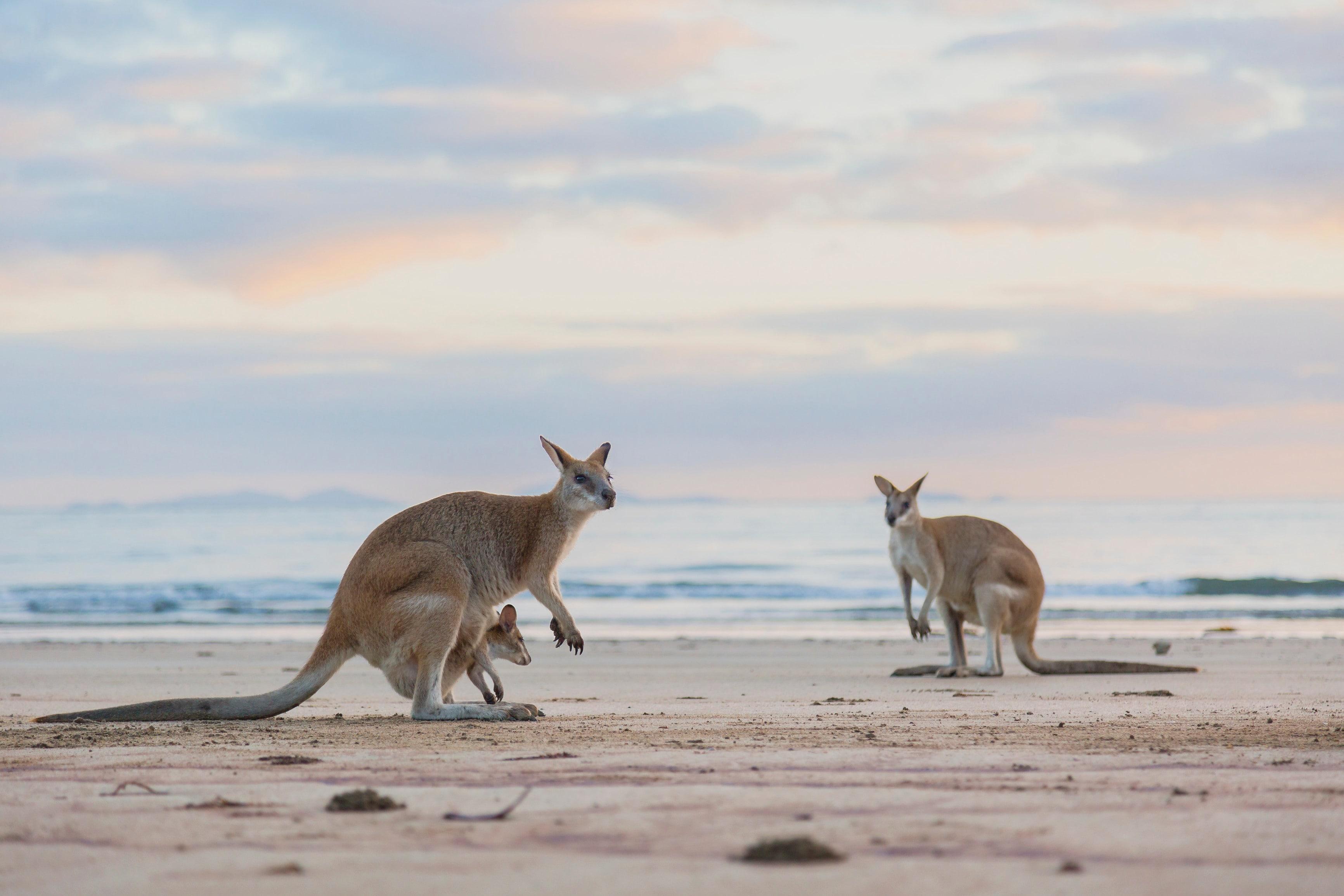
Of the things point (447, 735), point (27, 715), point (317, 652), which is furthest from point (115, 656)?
point (447, 735)

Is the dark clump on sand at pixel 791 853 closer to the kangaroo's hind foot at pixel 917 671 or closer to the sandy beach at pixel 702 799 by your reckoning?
the sandy beach at pixel 702 799

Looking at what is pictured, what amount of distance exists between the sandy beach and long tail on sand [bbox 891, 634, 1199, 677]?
5.77ft

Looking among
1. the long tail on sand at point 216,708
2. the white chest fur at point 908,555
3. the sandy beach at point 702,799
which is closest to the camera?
the sandy beach at point 702,799

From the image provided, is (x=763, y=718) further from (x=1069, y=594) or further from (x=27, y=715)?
(x=1069, y=594)

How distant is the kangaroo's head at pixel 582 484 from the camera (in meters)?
7.37

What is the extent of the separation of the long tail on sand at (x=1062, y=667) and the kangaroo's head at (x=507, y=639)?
367 centimetres

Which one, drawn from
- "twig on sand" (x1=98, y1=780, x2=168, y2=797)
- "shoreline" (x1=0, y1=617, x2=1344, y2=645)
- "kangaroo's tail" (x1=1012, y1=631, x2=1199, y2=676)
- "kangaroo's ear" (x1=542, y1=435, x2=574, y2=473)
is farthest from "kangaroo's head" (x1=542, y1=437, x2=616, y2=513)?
"shoreline" (x1=0, y1=617, x2=1344, y2=645)

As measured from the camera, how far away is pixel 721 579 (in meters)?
29.9

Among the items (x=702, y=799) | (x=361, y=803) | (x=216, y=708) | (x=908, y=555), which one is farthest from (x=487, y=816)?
(x=908, y=555)

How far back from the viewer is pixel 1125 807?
371cm

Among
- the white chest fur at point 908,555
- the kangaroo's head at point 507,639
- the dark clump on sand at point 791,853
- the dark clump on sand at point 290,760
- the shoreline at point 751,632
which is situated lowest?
the shoreline at point 751,632

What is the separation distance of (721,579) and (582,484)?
22.7 m

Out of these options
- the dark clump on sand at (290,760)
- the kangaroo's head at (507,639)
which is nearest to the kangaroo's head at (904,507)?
the kangaroo's head at (507,639)

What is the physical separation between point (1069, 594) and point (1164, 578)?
170 inches
